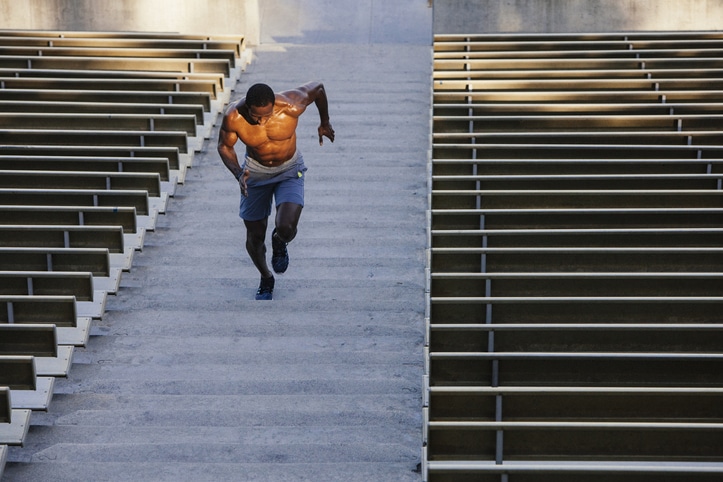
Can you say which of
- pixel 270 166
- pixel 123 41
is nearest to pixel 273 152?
pixel 270 166

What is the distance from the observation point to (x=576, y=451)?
4.54 meters

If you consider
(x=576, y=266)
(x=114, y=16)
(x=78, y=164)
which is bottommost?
(x=576, y=266)

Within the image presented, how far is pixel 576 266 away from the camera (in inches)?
248

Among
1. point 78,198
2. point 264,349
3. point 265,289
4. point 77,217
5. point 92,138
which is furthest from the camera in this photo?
point 92,138

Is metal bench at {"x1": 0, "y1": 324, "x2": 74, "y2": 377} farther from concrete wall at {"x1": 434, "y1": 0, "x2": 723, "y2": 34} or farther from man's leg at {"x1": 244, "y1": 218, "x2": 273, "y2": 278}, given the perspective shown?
concrete wall at {"x1": 434, "y1": 0, "x2": 723, "y2": 34}

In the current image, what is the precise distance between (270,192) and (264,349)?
1018 millimetres

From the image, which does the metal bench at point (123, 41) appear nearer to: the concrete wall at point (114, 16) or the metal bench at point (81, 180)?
the concrete wall at point (114, 16)

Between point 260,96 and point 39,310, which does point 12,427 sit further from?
point 260,96

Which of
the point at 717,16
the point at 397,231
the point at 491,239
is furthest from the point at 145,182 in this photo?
the point at 717,16

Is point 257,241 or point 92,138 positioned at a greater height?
point 92,138

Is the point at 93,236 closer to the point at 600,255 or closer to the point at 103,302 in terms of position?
the point at 103,302

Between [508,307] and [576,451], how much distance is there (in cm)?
130

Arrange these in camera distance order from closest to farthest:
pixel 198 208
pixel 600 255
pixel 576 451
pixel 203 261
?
pixel 576 451, pixel 600 255, pixel 203 261, pixel 198 208

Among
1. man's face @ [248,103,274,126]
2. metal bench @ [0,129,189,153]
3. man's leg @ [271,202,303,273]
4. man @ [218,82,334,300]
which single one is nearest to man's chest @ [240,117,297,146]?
man @ [218,82,334,300]
